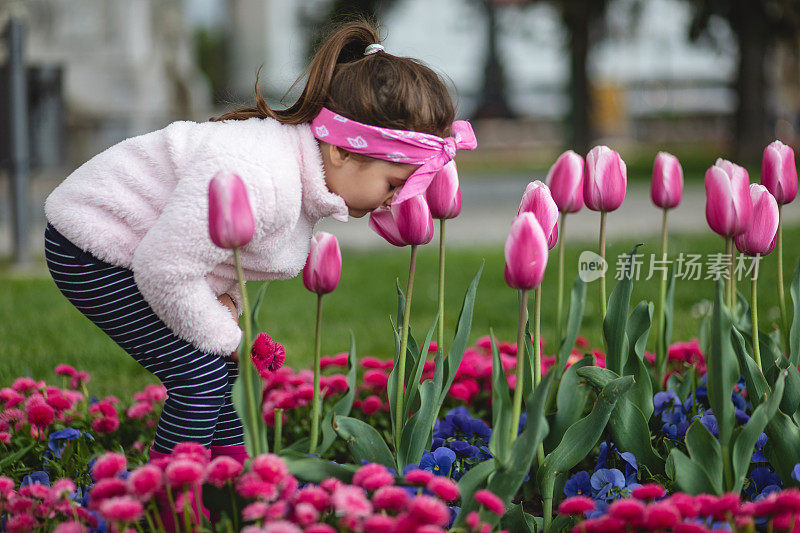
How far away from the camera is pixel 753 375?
1628mm

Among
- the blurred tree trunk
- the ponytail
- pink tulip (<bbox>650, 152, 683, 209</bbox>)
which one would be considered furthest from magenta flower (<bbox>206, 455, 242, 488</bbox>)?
the blurred tree trunk

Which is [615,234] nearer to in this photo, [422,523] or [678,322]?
[678,322]

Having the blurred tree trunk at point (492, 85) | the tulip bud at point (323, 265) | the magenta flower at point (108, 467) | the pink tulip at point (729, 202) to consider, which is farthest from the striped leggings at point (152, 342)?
the blurred tree trunk at point (492, 85)

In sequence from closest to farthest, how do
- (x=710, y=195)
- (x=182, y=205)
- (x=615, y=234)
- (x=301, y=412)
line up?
(x=182, y=205), (x=710, y=195), (x=301, y=412), (x=615, y=234)

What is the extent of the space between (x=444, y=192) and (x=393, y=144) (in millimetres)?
153

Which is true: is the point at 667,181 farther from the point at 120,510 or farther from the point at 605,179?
the point at 120,510

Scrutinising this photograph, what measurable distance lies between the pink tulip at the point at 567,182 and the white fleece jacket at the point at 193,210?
43 centimetres

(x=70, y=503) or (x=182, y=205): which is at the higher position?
(x=182, y=205)

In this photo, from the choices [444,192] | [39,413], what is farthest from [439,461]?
[39,413]

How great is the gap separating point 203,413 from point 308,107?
59cm

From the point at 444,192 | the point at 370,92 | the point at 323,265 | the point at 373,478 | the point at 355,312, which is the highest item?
the point at 370,92

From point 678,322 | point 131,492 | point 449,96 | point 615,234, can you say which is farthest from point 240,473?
point 615,234

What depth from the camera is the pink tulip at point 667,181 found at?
181 cm

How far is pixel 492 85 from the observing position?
64.2ft
